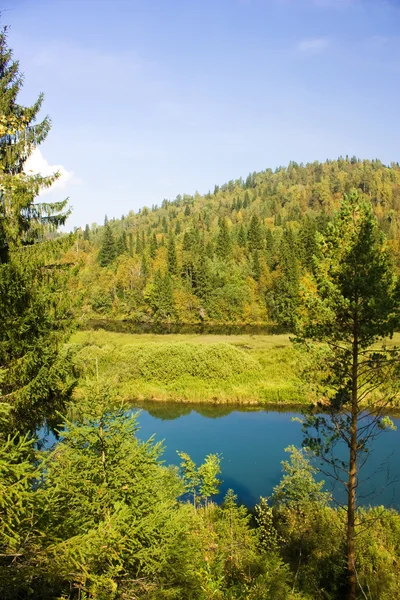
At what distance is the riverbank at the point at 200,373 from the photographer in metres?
32.3

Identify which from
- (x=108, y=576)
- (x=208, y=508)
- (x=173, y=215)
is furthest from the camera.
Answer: (x=173, y=215)

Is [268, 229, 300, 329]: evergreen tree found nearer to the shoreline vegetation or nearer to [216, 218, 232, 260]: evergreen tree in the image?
[216, 218, 232, 260]: evergreen tree

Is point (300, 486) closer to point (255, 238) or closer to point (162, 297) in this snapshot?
point (162, 297)

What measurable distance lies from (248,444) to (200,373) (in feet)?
35.5

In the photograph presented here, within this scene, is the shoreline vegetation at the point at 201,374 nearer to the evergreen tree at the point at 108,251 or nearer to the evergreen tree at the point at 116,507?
the evergreen tree at the point at 116,507

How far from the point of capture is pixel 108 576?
5.89 meters

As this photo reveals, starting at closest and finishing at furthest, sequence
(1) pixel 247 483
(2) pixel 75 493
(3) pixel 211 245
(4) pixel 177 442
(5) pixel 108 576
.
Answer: (5) pixel 108 576, (2) pixel 75 493, (1) pixel 247 483, (4) pixel 177 442, (3) pixel 211 245

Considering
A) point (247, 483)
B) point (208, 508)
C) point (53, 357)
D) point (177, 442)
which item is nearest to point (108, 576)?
point (53, 357)

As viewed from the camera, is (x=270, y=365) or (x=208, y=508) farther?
(x=270, y=365)

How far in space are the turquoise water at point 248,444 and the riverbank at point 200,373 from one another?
160cm

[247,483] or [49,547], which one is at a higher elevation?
[49,547]

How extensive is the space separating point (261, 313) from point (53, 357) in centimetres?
6733

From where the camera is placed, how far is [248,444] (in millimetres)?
25172

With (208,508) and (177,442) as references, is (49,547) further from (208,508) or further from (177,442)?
(177,442)
